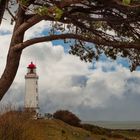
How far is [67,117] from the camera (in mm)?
31797

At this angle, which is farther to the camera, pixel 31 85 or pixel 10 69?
pixel 31 85

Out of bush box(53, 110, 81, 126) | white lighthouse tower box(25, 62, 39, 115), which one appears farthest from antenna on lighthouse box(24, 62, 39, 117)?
bush box(53, 110, 81, 126)

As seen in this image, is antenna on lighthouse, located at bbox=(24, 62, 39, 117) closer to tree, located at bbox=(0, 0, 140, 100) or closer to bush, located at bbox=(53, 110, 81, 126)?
bush, located at bbox=(53, 110, 81, 126)

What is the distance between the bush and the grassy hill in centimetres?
69

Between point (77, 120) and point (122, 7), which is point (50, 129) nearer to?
point (77, 120)

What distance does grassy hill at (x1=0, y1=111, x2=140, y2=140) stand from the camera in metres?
22.1

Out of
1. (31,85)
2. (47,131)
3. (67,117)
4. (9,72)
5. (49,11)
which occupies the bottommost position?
(47,131)

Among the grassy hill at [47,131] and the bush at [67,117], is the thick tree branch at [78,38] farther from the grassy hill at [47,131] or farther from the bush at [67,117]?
the bush at [67,117]

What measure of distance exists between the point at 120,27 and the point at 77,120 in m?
14.0

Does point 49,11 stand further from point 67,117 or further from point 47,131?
point 67,117

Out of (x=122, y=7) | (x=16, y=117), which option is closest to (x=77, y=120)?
(x=16, y=117)

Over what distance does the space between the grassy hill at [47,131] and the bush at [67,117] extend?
690mm

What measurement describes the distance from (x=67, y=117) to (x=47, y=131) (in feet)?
14.6

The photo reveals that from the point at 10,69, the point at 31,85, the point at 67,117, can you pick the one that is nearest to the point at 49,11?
the point at 10,69
